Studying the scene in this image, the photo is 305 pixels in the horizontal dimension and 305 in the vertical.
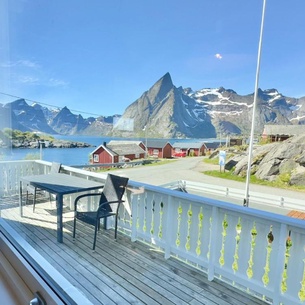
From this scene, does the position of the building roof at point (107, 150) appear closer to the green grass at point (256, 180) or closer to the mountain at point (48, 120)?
the mountain at point (48, 120)

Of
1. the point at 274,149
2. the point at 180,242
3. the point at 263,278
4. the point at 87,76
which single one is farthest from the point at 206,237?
the point at 87,76

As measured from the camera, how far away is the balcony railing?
1772mm

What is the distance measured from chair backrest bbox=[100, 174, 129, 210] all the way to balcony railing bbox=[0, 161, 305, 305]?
5.5 inches

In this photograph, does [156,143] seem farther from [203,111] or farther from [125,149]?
[203,111]

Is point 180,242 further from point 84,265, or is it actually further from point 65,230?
point 65,230

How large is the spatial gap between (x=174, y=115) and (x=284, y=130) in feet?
3.53

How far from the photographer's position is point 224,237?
85.7 inches

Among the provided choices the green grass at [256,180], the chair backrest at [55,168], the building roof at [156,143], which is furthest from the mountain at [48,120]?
the chair backrest at [55,168]

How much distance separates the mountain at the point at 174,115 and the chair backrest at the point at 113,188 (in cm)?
59

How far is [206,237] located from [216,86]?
1562 millimetres

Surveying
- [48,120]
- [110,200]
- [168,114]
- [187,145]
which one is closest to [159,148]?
[187,145]

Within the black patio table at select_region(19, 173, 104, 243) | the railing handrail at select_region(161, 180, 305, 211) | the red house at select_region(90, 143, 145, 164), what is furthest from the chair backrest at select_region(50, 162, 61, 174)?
the railing handrail at select_region(161, 180, 305, 211)

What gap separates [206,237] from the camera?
2.32 meters

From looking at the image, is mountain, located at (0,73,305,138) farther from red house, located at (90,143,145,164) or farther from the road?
the road
